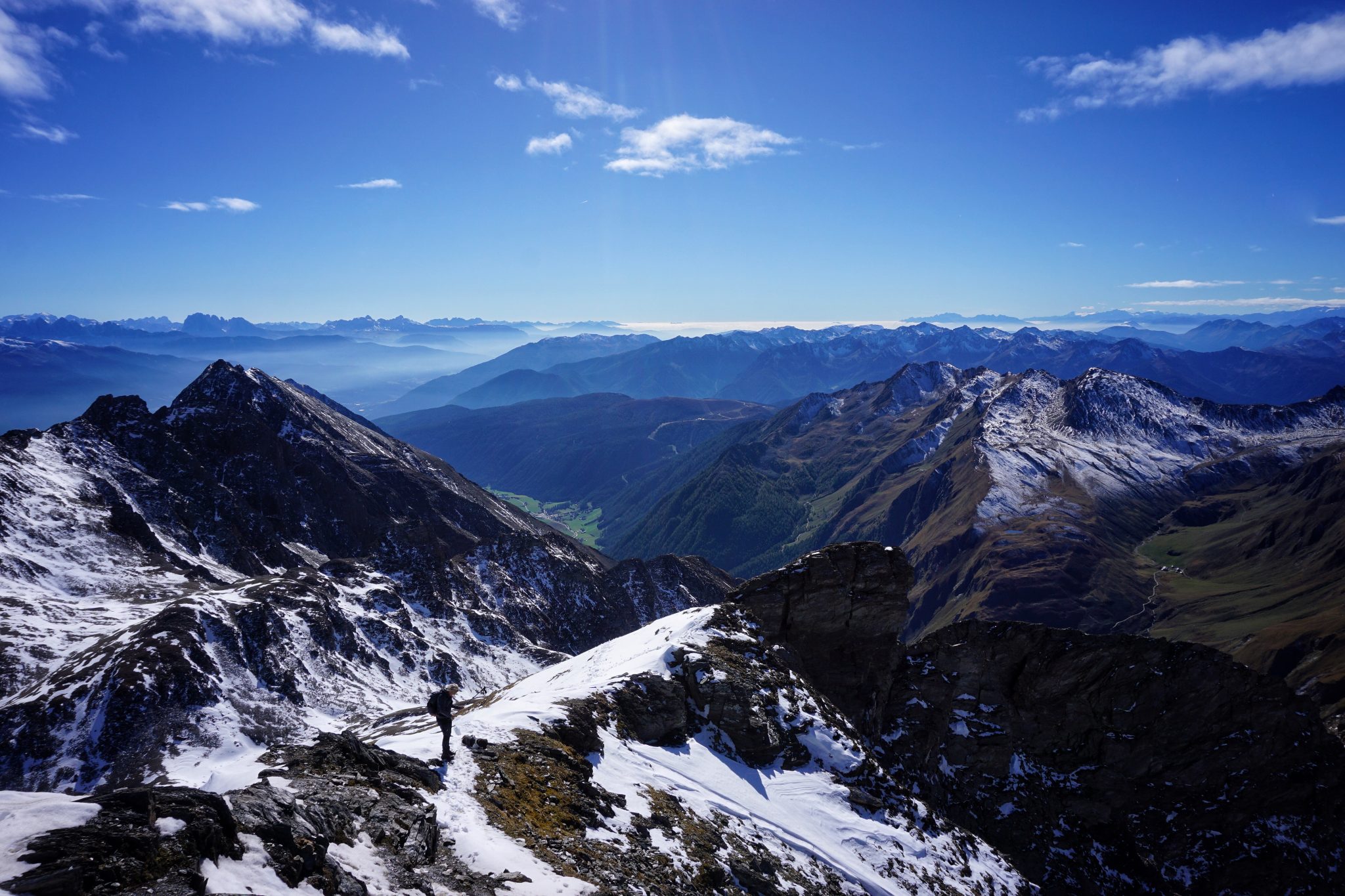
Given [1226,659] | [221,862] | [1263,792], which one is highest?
[221,862]

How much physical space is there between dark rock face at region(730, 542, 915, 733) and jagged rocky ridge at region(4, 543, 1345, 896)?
193 mm

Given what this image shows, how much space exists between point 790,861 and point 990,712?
32.5 meters

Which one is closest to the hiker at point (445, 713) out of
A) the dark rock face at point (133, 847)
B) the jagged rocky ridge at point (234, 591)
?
the jagged rocky ridge at point (234, 591)

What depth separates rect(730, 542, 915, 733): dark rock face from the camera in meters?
51.8

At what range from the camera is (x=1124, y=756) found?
54469 mm

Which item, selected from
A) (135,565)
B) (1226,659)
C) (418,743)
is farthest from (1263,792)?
(135,565)

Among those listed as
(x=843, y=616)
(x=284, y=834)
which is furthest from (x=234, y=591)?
(x=284, y=834)

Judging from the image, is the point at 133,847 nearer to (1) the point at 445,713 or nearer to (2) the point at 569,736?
(1) the point at 445,713

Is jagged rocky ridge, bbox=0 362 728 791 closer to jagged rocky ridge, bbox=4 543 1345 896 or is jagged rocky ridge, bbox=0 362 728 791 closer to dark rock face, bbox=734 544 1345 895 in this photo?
jagged rocky ridge, bbox=4 543 1345 896

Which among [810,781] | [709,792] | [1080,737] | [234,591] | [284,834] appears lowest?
[234,591]

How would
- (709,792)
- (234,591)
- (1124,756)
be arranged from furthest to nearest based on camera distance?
1. (234,591)
2. (1124,756)
3. (709,792)

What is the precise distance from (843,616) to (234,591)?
88.0m

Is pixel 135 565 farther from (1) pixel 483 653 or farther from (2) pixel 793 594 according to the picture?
(2) pixel 793 594

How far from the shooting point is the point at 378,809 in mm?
21188
